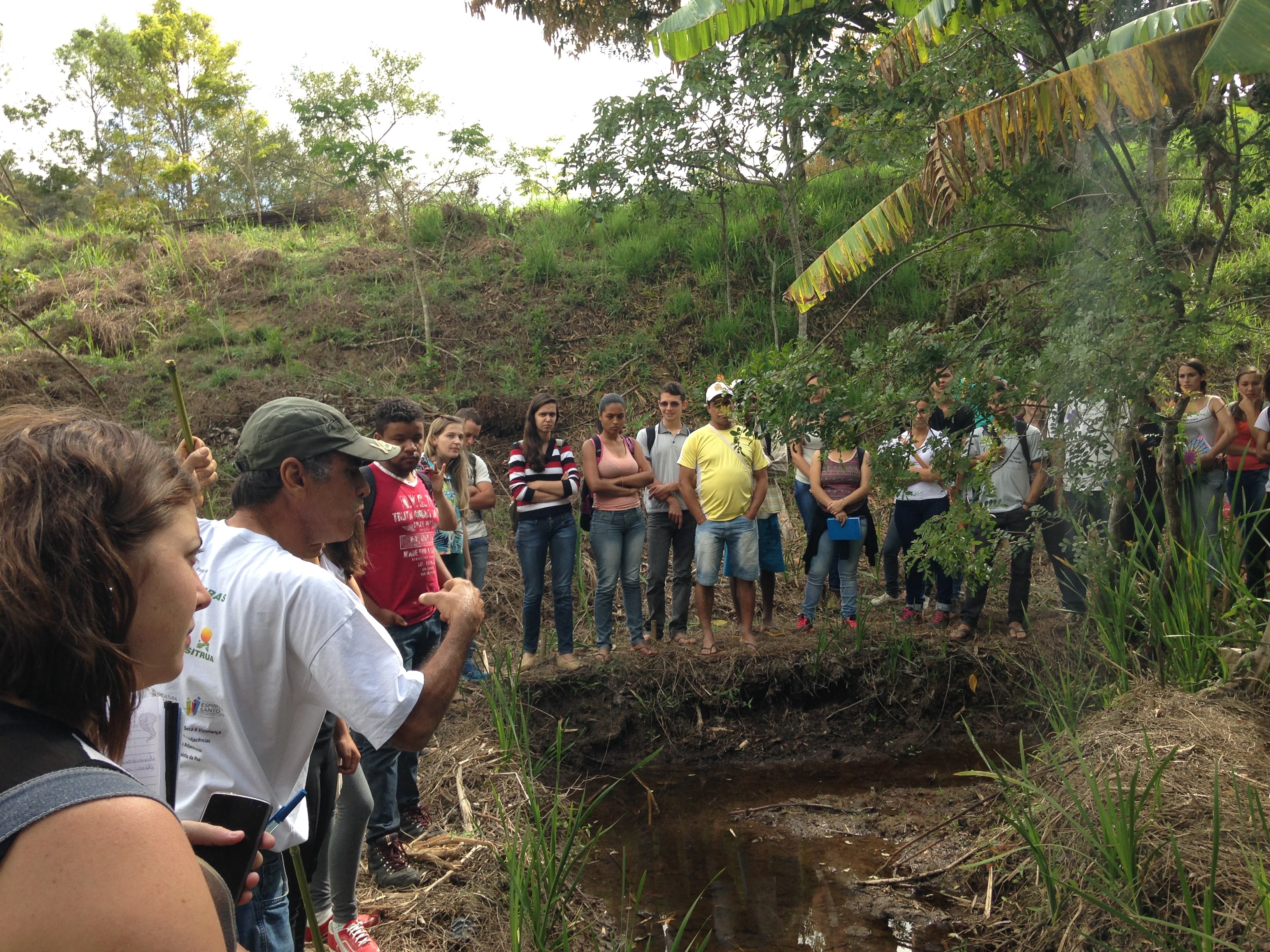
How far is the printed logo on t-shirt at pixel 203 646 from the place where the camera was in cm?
197

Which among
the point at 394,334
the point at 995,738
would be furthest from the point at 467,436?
the point at 394,334

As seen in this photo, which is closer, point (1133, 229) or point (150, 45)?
point (1133, 229)

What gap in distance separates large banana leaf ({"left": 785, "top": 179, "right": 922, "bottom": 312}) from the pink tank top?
201 centimetres

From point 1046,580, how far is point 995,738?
2765 mm

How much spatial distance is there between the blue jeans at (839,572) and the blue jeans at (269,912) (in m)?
5.60

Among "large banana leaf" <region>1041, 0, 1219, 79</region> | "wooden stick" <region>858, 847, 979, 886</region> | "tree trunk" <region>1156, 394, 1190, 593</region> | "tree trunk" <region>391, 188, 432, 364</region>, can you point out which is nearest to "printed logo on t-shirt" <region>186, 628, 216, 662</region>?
"wooden stick" <region>858, 847, 979, 886</region>

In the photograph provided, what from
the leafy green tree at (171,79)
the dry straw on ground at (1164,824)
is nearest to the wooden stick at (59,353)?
the dry straw on ground at (1164,824)

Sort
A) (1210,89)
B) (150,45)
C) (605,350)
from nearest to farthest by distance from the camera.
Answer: (1210,89)
(605,350)
(150,45)

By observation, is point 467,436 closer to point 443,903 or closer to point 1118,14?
point 443,903

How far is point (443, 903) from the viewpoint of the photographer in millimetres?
3807

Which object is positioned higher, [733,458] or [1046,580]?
[733,458]

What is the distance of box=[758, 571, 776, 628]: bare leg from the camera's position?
7488 millimetres

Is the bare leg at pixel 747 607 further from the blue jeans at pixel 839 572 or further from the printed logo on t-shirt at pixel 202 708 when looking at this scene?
the printed logo on t-shirt at pixel 202 708

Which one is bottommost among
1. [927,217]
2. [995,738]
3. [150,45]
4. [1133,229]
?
[995,738]
